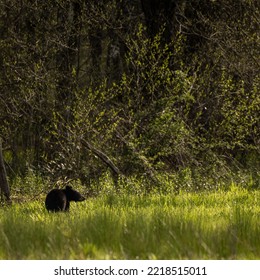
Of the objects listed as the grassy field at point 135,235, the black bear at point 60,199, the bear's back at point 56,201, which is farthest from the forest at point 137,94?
the grassy field at point 135,235

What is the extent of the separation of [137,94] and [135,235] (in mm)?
7436

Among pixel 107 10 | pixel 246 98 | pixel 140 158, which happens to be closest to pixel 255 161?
pixel 246 98

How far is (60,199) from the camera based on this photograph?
946 centimetres

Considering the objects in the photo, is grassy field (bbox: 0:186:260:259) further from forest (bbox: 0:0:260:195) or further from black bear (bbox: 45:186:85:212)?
forest (bbox: 0:0:260:195)

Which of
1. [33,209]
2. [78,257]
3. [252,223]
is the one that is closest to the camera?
[78,257]

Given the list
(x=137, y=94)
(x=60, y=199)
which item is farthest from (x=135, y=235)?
(x=137, y=94)

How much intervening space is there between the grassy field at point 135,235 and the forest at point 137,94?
4.66 metres

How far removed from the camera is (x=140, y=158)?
13.3 metres

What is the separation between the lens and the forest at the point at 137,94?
13.7 m

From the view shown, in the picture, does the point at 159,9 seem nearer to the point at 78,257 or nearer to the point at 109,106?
the point at 109,106

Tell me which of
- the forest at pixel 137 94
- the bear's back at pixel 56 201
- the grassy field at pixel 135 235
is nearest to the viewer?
the grassy field at pixel 135 235

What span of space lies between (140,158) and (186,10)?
14.7ft

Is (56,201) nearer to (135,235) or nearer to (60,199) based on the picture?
(60,199)

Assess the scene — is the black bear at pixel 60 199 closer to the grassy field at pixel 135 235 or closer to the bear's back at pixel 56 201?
the bear's back at pixel 56 201
